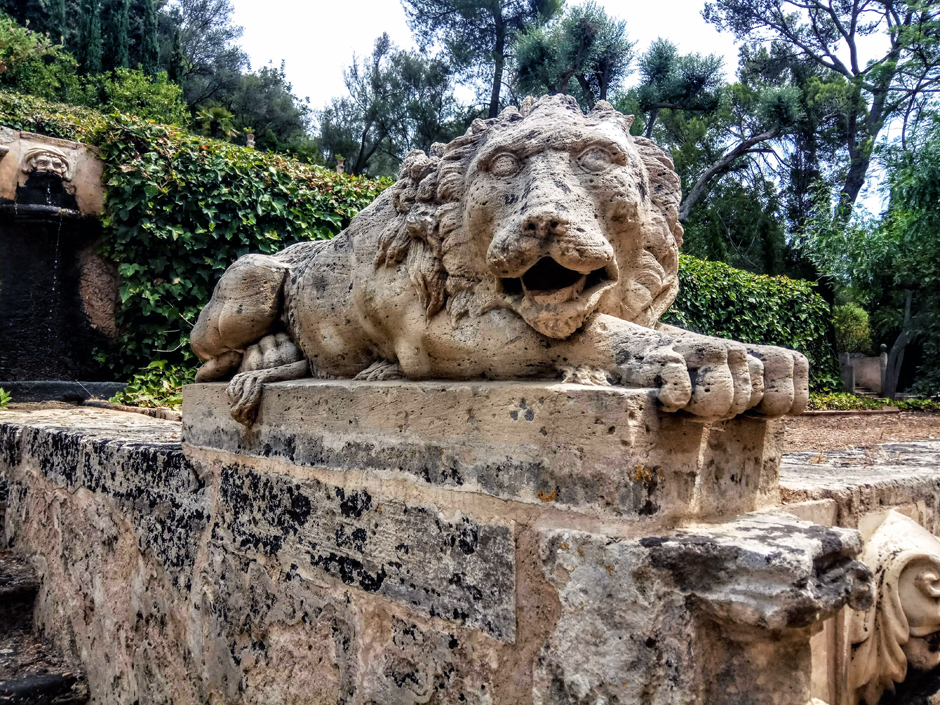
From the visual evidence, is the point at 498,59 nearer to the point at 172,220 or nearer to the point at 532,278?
the point at 172,220

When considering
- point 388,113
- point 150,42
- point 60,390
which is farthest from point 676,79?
point 60,390

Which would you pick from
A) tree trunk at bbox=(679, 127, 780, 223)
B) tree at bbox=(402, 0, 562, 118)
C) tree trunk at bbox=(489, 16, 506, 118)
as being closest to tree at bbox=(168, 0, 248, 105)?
tree at bbox=(402, 0, 562, 118)

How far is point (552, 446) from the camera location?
1276mm

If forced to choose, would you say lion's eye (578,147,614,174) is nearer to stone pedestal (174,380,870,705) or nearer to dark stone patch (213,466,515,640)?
stone pedestal (174,380,870,705)

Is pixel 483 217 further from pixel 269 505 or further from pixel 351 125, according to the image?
pixel 351 125

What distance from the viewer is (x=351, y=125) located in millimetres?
22891

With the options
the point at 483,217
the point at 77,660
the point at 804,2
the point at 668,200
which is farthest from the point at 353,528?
the point at 804,2

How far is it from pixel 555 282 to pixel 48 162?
270 inches

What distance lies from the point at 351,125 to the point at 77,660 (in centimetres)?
2209

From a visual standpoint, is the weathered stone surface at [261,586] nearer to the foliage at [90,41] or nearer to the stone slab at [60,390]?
Result: the stone slab at [60,390]

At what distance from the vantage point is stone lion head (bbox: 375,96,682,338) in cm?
140

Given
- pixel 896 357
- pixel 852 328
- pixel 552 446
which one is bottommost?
pixel 552 446

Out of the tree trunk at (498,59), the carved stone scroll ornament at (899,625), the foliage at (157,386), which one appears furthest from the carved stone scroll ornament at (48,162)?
the tree trunk at (498,59)

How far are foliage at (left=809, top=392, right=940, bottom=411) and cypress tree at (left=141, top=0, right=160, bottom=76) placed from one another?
1930cm
